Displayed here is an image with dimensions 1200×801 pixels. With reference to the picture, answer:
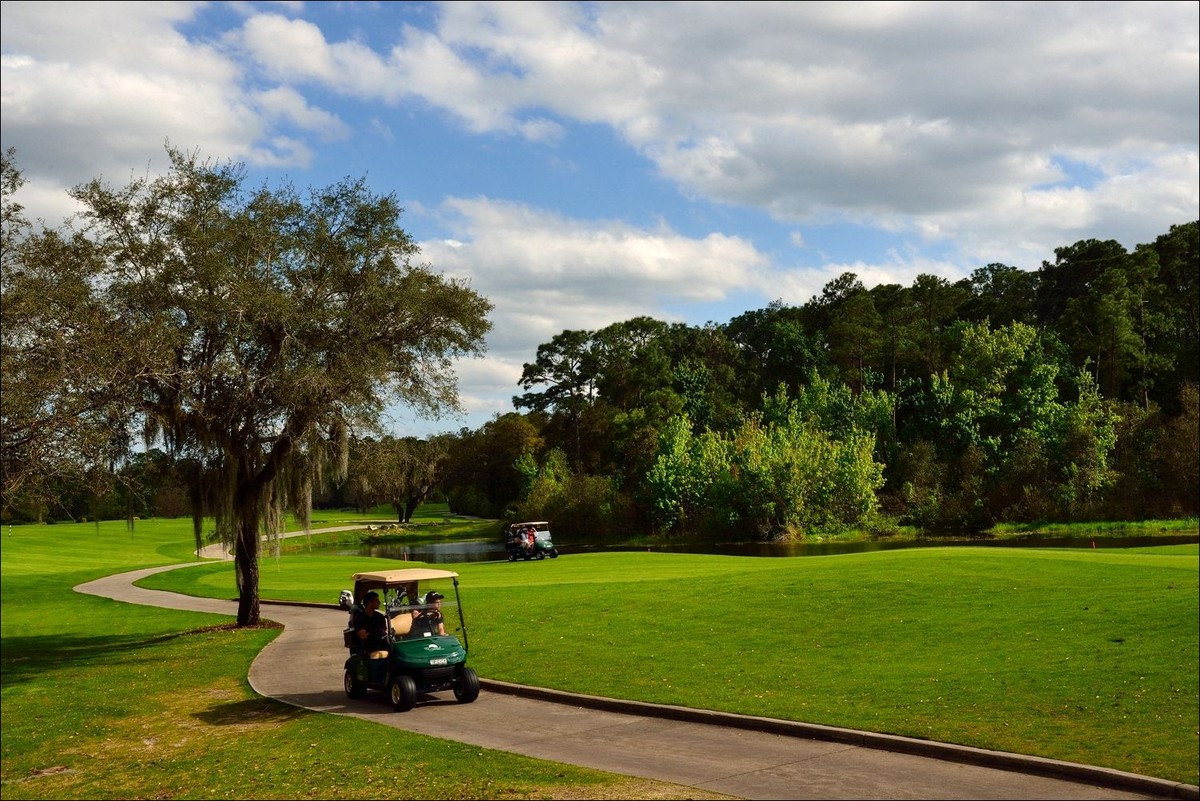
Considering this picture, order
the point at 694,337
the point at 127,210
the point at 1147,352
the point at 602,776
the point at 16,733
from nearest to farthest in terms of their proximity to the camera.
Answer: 1. the point at 602,776
2. the point at 16,733
3. the point at 127,210
4. the point at 1147,352
5. the point at 694,337

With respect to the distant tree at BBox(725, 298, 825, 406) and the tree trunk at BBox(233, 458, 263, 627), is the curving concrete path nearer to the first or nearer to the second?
the tree trunk at BBox(233, 458, 263, 627)

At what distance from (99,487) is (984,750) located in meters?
15.2

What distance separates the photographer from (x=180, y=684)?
64.6ft

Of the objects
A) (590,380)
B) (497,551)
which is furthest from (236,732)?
(590,380)

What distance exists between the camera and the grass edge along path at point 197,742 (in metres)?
11.1

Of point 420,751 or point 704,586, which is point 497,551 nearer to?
point 704,586

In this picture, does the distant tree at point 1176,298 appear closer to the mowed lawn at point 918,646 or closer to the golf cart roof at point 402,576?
the mowed lawn at point 918,646

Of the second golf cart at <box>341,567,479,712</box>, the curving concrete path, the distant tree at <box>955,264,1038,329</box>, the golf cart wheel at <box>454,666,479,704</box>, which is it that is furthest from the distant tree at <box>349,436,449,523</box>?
the distant tree at <box>955,264,1038,329</box>

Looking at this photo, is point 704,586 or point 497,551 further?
point 497,551

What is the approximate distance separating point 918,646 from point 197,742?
12060 millimetres

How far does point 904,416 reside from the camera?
82.4 metres

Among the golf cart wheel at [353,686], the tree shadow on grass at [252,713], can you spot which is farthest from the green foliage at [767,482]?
the tree shadow on grass at [252,713]

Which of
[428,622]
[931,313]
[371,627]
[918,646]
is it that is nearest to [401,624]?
[428,622]

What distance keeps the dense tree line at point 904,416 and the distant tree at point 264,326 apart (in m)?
43.3
